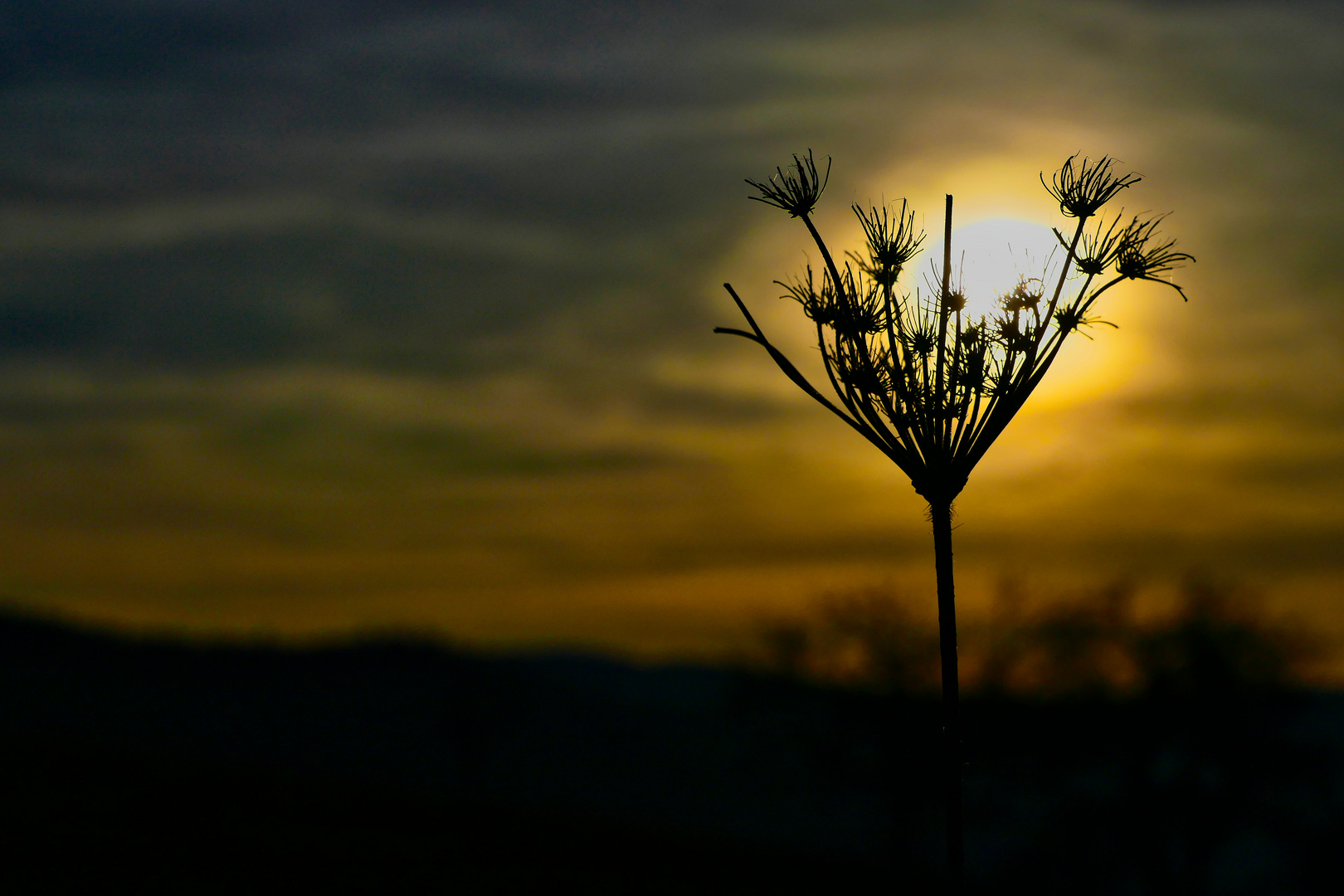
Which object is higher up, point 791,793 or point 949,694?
point 949,694

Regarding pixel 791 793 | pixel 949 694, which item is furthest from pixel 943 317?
pixel 791 793

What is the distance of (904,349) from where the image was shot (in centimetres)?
805

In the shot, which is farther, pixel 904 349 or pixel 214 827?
pixel 214 827

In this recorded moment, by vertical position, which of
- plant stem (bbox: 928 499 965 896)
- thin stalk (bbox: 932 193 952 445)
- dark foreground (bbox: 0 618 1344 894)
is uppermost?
thin stalk (bbox: 932 193 952 445)

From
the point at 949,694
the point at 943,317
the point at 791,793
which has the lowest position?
the point at 791,793

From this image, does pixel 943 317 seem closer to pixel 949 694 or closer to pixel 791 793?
pixel 949 694

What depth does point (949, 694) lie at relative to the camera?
299 inches

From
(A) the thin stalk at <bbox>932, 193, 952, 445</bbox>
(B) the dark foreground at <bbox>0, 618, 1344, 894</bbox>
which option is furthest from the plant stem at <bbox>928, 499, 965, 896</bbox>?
(B) the dark foreground at <bbox>0, 618, 1344, 894</bbox>

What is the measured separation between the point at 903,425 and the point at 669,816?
168 m

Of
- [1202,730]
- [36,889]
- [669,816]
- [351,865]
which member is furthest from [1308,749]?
[669,816]

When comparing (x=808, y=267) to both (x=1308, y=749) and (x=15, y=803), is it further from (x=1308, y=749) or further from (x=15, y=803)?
(x=1308, y=749)

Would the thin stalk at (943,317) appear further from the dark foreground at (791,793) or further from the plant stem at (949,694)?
the dark foreground at (791,793)

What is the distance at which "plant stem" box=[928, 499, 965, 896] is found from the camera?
7.29 metres

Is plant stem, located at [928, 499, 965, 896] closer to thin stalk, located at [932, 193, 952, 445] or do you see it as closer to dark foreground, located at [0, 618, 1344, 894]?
thin stalk, located at [932, 193, 952, 445]
